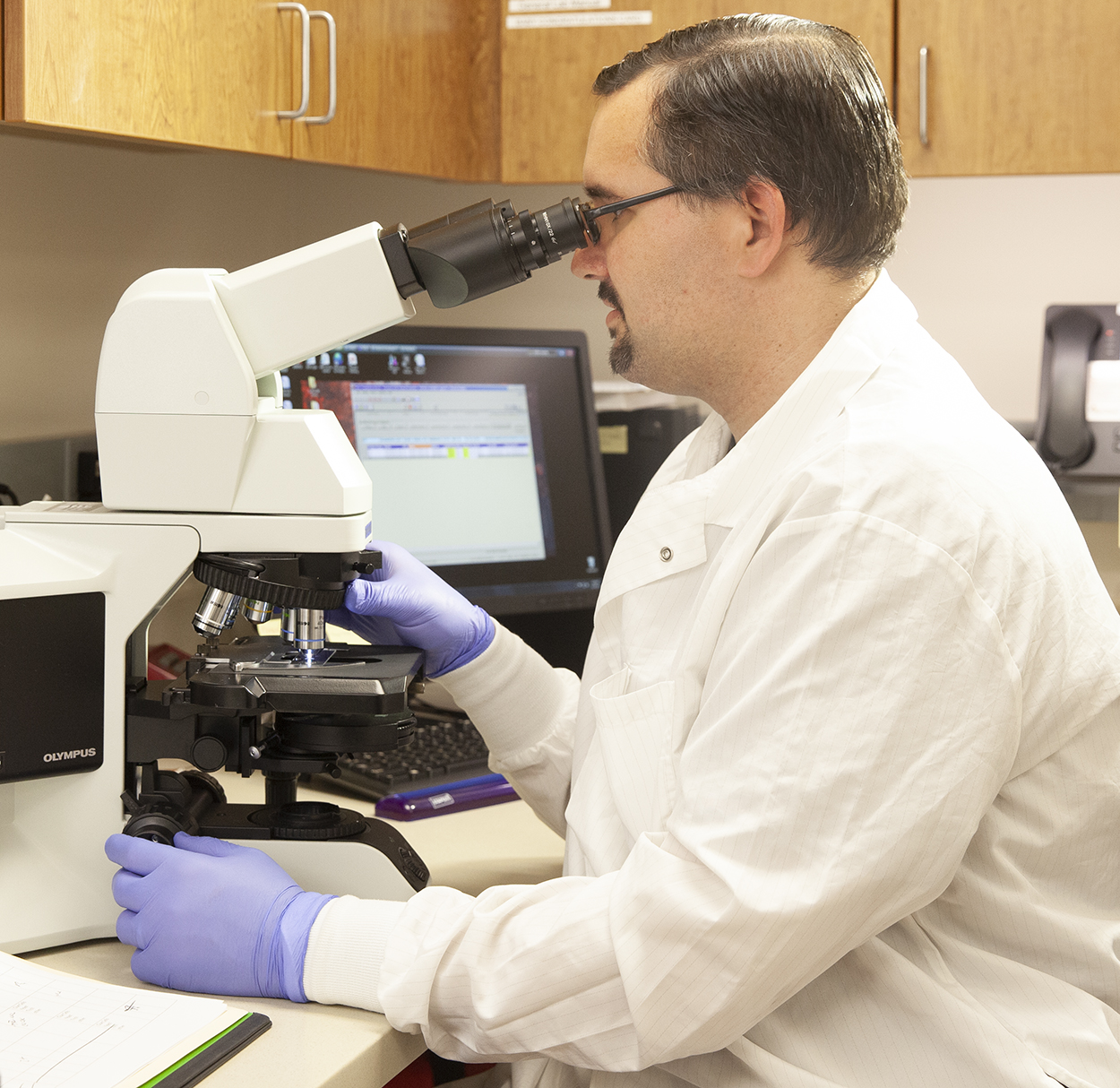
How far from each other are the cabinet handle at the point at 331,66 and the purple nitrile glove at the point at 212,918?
0.93 meters

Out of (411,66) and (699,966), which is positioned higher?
(411,66)

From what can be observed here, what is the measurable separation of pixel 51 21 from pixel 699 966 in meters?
0.99

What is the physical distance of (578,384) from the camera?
1.92 meters

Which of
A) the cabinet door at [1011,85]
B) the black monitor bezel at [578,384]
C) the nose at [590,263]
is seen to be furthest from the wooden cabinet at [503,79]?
the nose at [590,263]

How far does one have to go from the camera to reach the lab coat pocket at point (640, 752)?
962 mm

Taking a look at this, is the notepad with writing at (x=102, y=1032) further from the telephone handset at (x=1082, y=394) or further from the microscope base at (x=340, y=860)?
the telephone handset at (x=1082, y=394)

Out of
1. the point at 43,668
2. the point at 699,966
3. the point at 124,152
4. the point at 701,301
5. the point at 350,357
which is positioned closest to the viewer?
the point at 699,966

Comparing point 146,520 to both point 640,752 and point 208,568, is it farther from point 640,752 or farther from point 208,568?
point 640,752

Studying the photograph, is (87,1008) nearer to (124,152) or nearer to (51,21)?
(51,21)

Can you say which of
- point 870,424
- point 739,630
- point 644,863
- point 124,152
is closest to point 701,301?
point 870,424

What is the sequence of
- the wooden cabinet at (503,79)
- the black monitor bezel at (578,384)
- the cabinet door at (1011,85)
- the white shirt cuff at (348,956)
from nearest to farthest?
the white shirt cuff at (348,956) < the wooden cabinet at (503,79) < the cabinet door at (1011,85) < the black monitor bezel at (578,384)

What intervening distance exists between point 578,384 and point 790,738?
3.82ft

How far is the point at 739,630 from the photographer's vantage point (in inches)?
35.2

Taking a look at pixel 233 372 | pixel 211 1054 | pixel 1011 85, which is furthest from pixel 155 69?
pixel 1011 85
